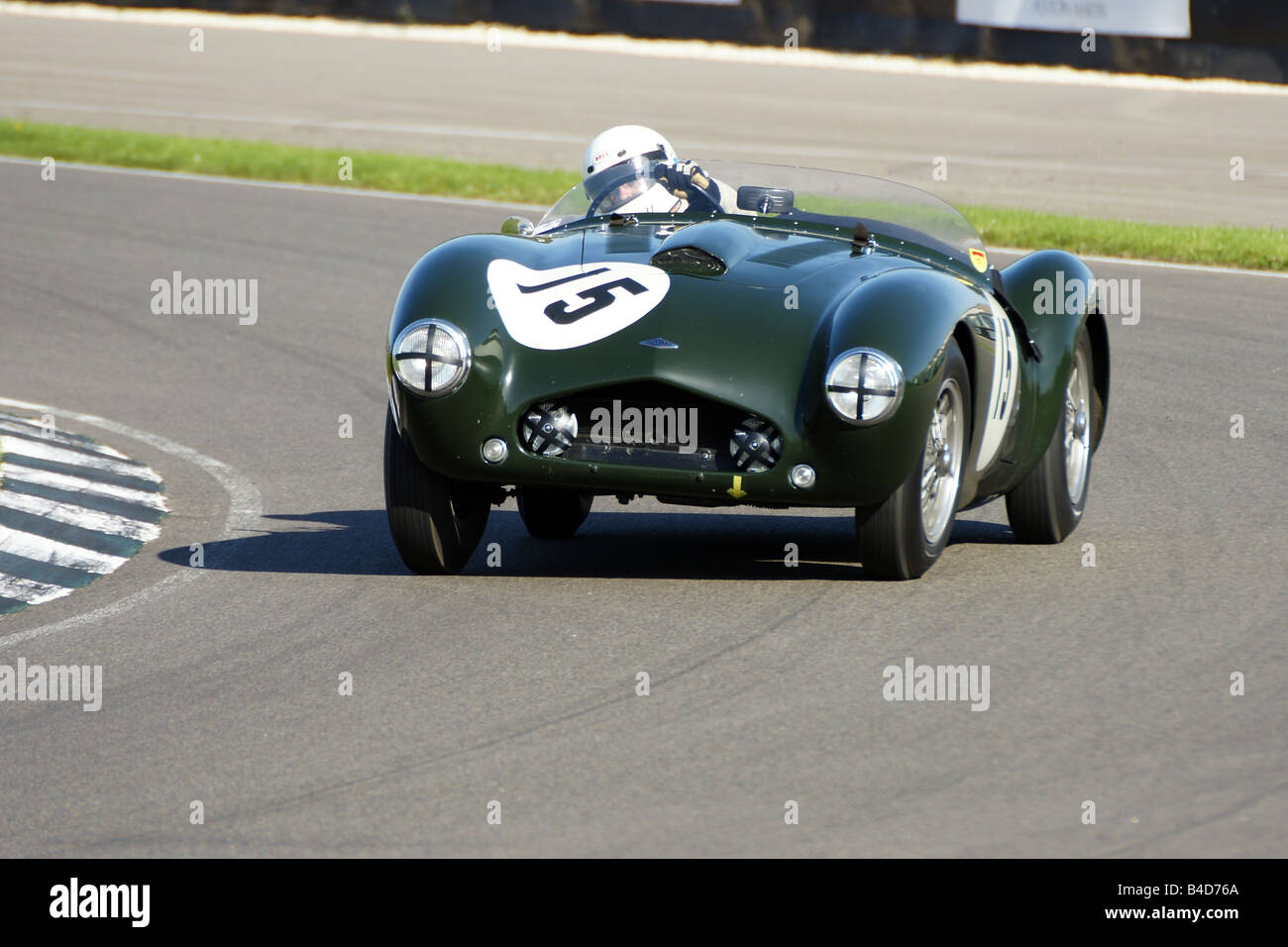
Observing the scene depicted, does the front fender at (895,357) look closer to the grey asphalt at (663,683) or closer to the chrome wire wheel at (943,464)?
the chrome wire wheel at (943,464)

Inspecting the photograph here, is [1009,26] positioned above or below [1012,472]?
above

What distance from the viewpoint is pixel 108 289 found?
1430cm

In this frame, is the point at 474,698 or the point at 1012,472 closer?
the point at 474,698

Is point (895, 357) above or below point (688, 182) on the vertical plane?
Answer: below

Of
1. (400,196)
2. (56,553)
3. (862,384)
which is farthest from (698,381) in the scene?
(400,196)

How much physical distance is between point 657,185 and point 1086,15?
19278mm

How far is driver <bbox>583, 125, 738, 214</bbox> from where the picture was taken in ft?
25.2

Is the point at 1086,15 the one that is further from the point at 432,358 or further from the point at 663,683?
the point at 663,683

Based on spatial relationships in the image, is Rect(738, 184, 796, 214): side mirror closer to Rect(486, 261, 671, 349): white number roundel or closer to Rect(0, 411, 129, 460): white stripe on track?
Rect(486, 261, 671, 349): white number roundel

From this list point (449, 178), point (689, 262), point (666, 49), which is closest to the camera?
point (689, 262)

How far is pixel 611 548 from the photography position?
759cm

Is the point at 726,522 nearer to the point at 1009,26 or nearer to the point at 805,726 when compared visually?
the point at 805,726
